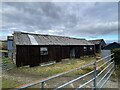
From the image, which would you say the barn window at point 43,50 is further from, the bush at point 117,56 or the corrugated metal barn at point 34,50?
the bush at point 117,56

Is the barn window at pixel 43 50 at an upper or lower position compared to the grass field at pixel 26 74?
upper

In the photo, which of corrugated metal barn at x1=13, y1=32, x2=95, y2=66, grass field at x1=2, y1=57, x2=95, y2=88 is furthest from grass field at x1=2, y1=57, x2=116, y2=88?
corrugated metal barn at x1=13, y1=32, x2=95, y2=66

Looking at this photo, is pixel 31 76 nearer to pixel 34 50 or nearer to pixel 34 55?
pixel 34 55

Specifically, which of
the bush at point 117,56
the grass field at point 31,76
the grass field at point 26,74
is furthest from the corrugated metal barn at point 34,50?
the bush at point 117,56

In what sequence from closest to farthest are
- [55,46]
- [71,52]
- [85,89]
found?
[85,89] → [55,46] → [71,52]

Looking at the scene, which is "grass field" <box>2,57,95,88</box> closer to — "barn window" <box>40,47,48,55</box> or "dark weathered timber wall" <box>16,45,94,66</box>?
"dark weathered timber wall" <box>16,45,94,66</box>

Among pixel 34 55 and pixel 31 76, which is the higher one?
pixel 34 55

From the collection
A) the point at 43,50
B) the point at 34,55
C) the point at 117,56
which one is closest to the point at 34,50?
the point at 34,55

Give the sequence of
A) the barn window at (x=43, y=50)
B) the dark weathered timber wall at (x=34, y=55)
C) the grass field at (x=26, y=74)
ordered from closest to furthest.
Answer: the grass field at (x=26, y=74) < the dark weathered timber wall at (x=34, y=55) < the barn window at (x=43, y=50)

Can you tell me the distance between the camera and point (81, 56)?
27547 millimetres

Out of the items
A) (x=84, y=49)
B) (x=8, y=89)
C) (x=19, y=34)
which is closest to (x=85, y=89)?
(x=8, y=89)

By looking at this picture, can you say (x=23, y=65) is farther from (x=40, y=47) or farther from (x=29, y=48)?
(x=40, y=47)

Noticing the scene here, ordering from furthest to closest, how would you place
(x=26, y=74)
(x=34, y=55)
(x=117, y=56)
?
(x=34, y=55), (x=26, y=74), (x=117, y=56)

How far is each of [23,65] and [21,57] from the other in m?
1.00
